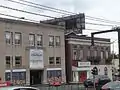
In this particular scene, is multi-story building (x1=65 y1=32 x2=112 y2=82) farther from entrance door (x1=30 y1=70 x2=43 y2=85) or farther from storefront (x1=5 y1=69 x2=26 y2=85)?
storefront (x1=5 y1=69 x2=26 y2=85)

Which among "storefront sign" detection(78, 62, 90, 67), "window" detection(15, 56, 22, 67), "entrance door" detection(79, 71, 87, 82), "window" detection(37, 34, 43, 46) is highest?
"window" detection(37, 34, 43, 46)

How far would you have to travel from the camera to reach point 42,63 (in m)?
59.2

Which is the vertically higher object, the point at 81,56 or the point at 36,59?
the point at 81,56

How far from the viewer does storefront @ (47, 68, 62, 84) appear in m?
60.2

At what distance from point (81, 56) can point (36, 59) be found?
41.8 feet

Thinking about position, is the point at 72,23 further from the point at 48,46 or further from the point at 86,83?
the point at 86,83

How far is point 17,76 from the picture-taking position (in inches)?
2130

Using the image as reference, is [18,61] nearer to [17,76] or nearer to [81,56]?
[17,76]

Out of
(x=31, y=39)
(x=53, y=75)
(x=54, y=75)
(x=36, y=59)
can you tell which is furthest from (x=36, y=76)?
(x=31, y=39)

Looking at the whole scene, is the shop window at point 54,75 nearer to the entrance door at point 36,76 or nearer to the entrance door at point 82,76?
the entrance door at point 36,76

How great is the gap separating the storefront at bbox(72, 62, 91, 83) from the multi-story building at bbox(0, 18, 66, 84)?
367 cm

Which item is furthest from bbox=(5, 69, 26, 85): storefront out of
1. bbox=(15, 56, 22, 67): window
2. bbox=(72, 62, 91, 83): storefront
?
bbox=(72, 62, 91, 83): storefront

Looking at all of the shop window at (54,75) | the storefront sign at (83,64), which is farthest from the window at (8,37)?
the storefront sign at (83,64)

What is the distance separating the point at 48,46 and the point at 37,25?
4.31 metres
